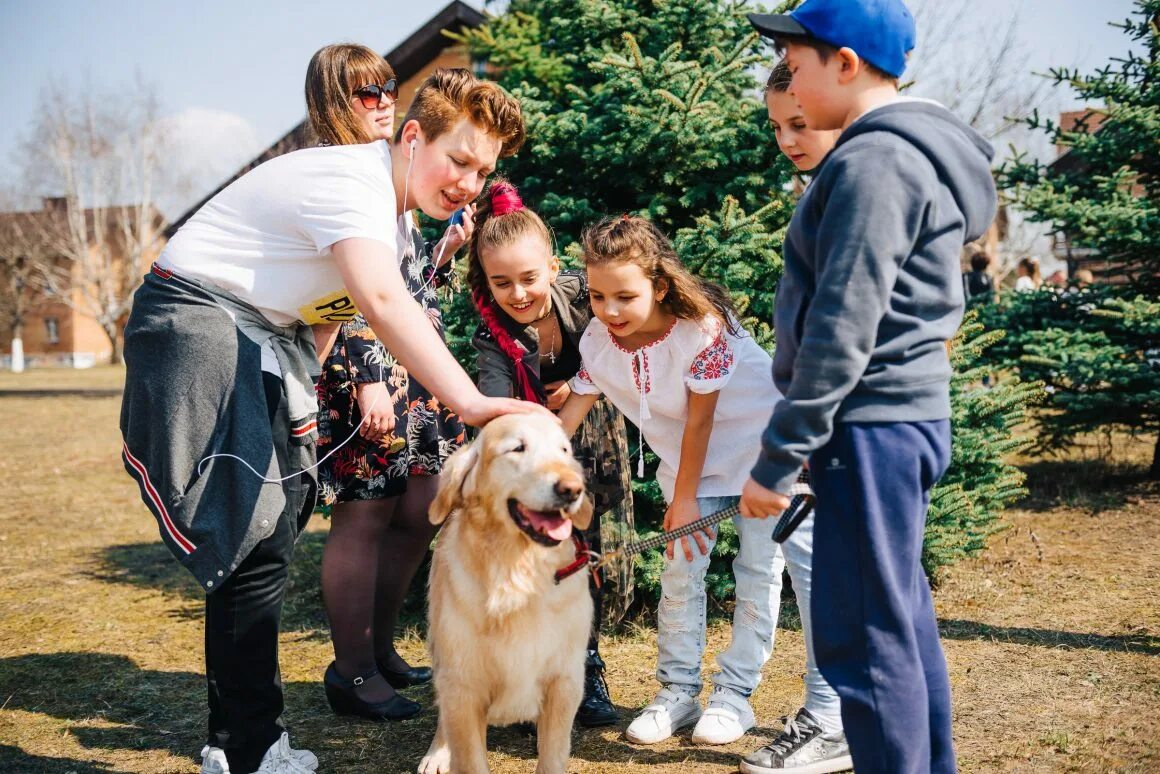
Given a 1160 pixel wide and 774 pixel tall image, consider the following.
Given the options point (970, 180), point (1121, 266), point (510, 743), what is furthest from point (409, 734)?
point (1121, 266)

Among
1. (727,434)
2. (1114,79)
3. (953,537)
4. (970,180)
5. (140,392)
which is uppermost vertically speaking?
(1114,79)

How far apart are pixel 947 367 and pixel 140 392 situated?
221 cm

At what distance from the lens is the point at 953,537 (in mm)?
4695

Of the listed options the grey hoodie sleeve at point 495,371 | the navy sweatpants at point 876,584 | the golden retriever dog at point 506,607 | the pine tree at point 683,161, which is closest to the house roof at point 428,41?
the pine tree at point 683,161

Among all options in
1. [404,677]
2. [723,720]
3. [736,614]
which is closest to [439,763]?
[404,677]

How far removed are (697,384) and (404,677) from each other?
193cm

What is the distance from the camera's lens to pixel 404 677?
3914 mm

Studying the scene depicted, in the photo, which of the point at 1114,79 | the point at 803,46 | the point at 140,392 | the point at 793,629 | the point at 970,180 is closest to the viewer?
the point at 970,180

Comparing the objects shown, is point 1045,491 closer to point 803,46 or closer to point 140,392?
point 803,46

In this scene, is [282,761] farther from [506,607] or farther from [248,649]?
[506,607]

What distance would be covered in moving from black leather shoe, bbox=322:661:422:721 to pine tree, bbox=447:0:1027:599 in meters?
1.29

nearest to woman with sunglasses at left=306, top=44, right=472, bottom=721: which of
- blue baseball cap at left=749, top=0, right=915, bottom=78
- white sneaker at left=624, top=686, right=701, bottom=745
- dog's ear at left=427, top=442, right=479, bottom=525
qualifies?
dog's ear at left=427, top=442, right=479, bottom=525

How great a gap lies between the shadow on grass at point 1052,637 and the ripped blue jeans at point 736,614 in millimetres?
1444

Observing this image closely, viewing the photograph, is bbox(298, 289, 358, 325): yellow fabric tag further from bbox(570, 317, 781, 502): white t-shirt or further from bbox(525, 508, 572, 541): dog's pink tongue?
bbox(570, 317, 781, 502): white t-shirt
